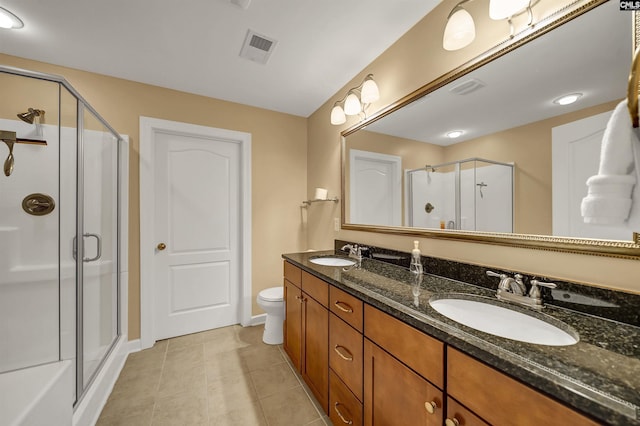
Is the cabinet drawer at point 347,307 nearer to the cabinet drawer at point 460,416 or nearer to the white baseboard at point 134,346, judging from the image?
the cabinet drawer at point 460,416

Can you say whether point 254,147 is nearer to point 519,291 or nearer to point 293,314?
point 293,314

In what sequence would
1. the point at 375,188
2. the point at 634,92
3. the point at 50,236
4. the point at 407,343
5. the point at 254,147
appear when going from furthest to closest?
1. the point at 254,147
2. the point at 375,188
3. the point at 50,236
4. the point at 407,343
5. the point at 634,92

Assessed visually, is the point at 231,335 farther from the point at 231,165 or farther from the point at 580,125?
the point at 580,125

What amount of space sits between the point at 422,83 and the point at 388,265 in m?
1.20

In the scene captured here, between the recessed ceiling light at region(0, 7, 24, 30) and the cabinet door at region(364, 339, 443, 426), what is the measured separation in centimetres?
277

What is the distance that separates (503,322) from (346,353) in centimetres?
69

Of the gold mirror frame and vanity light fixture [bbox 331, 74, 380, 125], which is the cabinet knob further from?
vanity light fixture [bbox 331, 74, 380, 125]

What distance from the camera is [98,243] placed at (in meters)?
1.78

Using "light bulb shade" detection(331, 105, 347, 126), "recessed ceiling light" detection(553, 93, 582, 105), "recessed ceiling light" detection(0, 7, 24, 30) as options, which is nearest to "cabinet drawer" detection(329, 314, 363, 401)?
"recessed ceiling light" detection(553, 93, 582, 105)

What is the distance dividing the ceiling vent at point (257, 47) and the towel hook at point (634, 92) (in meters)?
1.80

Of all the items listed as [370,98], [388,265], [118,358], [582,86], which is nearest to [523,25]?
[582,86]

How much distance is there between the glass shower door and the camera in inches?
62.9

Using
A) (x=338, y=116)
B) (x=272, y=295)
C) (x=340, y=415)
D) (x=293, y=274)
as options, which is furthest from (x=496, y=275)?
(x=272, y=295)

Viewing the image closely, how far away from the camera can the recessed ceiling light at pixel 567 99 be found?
90cm
